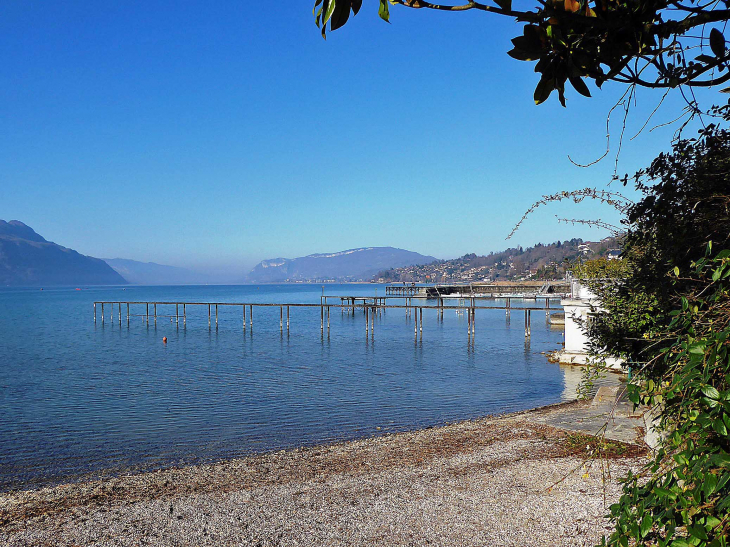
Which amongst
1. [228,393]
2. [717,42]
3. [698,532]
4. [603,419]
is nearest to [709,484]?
[698,532]

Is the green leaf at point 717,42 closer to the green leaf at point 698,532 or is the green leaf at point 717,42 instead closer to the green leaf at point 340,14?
the green leaf at point 340,14

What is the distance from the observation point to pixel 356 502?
21.6 ft

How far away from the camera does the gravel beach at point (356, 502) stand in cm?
546

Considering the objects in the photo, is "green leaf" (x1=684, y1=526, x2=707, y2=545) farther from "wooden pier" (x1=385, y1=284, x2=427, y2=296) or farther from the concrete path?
"wooden pier" (x1=385, y1=284, x2=427, y2=296)

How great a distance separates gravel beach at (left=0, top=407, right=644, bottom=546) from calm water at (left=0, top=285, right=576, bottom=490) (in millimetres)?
3022

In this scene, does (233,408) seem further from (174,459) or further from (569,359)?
(569,359)

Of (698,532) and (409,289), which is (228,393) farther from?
(409,289)

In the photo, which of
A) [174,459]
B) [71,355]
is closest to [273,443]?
[174,459]

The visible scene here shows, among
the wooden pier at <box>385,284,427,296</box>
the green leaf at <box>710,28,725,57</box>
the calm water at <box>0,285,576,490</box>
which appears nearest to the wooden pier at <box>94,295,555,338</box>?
the calm water at <box>0,285,576,490</box>

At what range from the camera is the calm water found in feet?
41.3

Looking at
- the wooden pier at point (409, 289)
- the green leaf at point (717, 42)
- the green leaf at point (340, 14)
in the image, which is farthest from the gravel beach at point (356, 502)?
the wooden pier at point (409, 289)

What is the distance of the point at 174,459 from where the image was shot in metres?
11.5

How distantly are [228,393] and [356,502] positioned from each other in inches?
564

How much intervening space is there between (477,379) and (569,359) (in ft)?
13.8
